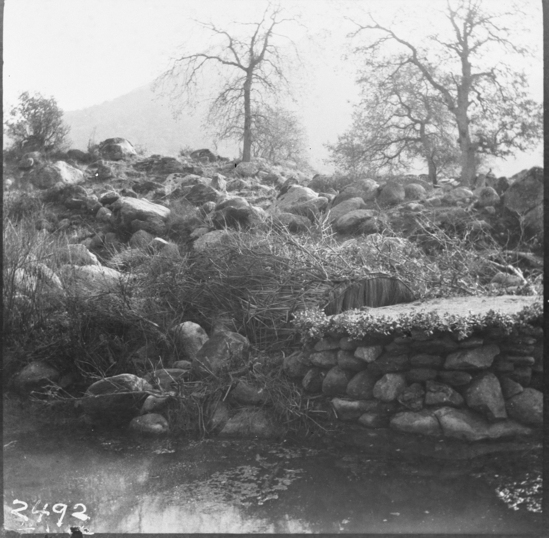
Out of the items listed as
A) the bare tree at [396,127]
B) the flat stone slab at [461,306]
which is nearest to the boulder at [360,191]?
the bare tree at [396,127]

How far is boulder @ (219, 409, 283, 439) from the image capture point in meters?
5.80

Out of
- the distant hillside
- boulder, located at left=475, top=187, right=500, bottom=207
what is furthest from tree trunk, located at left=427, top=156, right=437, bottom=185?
the distant hillside

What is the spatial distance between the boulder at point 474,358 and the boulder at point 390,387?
0.40 m

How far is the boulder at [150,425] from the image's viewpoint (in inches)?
241

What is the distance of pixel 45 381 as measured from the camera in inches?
287

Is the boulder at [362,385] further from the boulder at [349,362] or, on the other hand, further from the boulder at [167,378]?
the boulder at [167,378]

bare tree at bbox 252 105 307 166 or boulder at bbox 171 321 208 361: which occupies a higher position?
bare tree at bbox 252 105 307 166

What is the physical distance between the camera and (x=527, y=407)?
498 centimetres

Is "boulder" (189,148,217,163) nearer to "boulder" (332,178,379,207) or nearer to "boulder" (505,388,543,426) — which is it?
"boulder" (332,178,379,207)

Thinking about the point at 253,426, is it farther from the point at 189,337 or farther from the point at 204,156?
the point at 204,156

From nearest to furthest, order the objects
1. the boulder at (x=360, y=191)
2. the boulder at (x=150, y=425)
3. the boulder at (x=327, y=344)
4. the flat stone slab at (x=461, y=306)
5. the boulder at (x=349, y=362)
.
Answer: the flat stone slab at (x=461, y=306), the boulder at (x=349, y=362), the boulder at (x=327, y=344), the boulder at (x=150, y=425), the boulder at (x=360, y=191)

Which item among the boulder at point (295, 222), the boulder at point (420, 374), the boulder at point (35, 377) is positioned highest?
the boulder at point (295, 222)

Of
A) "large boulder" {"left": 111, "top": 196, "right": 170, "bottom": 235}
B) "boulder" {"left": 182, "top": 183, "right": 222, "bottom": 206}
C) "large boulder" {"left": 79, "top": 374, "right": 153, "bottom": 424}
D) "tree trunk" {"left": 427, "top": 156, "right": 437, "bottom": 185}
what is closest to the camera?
"large boulder" {"left": 79, "top": 374, "right": 153, "bottom": 424}

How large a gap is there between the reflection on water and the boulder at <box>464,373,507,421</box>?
19.4 inches
